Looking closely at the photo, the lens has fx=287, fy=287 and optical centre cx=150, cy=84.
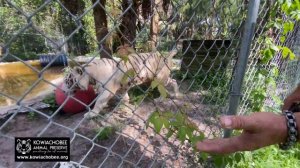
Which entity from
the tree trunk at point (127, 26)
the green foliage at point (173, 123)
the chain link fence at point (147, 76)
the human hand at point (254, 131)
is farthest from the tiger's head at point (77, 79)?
the human hand at point (254, 131)

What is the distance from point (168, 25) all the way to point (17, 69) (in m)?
9.83

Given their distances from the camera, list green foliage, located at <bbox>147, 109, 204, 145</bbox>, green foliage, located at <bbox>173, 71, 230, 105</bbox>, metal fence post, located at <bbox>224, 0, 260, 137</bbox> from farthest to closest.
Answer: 1. green foliage, located at <bbox>173, 71, 230, 105</bbox>
2. metal fence post, located at <bbox>224, 0, 260, 137</bbox>
3. green foliage, located at <bbox>147, 109, 204, 145</bbox>

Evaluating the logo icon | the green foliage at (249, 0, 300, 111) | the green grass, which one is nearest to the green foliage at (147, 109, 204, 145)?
the logo icon

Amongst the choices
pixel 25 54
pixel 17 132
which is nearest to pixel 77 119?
pixel 17 132

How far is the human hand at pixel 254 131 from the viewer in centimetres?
80

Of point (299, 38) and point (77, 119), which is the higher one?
point (299, 38)

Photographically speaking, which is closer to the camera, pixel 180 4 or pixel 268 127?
pixel 268 127

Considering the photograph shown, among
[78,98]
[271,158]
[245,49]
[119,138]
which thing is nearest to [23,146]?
[245,49]

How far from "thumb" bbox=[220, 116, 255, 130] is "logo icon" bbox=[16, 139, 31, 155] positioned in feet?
1.99

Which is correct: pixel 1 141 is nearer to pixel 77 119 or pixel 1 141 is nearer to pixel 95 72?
pixel 77 119

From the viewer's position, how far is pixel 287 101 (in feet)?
3.88

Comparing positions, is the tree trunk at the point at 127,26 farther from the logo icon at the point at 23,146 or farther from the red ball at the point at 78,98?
the red ball at the point at 78,98

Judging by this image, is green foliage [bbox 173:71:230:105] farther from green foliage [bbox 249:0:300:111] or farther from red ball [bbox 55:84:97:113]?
red ball [bbox 55:84:97:113]

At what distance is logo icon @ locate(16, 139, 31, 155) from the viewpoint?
91 centimetres
